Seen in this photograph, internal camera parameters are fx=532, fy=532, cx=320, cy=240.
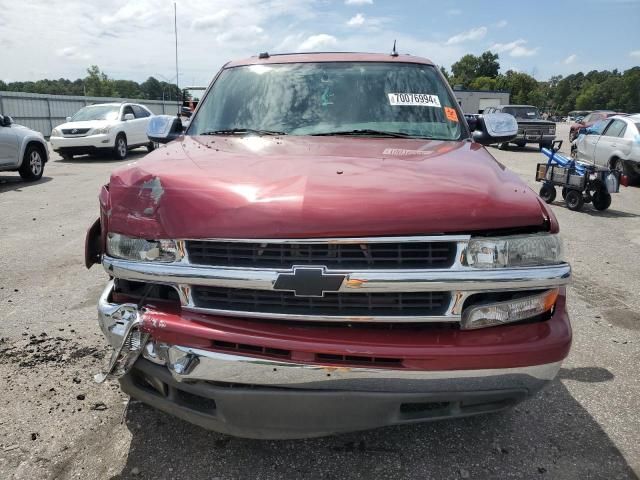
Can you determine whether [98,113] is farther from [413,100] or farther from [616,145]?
[413,100]

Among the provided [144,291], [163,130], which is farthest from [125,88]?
[144,291]

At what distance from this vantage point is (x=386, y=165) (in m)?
2.45

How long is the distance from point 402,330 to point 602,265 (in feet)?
16.1

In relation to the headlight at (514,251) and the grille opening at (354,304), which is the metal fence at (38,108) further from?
the headlight at (514,251)

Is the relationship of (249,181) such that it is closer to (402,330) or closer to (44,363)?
(402,330)

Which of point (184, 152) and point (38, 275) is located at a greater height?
point (184, 152)

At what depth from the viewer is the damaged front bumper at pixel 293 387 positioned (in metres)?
2.02

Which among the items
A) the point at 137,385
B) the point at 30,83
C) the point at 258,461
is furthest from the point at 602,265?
the point at 30,83

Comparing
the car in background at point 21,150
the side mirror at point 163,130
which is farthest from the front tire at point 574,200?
the car in background at point 21,150

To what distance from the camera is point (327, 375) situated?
2.01 meters

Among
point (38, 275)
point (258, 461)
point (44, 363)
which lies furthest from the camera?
point (38, 275)

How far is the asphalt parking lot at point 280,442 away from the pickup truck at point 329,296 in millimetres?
432

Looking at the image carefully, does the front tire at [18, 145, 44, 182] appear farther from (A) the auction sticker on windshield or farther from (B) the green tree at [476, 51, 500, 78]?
(B) the green tree at [476, 51, 500, 78]

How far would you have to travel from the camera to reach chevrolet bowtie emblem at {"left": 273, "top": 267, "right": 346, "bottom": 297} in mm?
2025
